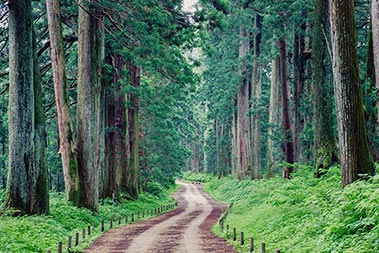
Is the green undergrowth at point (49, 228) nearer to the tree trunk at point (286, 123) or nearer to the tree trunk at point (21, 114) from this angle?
the tree trunk at point (21, 114)

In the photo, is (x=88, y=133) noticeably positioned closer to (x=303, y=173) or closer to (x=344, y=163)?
(x=303, y=173)

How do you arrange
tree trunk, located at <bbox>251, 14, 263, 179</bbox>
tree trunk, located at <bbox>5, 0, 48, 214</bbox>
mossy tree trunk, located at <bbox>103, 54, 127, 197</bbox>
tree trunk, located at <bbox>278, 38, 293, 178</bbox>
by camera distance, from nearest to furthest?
1. tree trunk, located at <bbox>5, 0, 48, 214</bbox>
2. tree trunk, located at <bbox>278, 38, 293, 178</bbox>
3. mossy tree trunk, located at <bbox>103, 54, 127, 197</bbox>
4. tree trunk, located at <bbox>251, 14, 263, 179</bbox>

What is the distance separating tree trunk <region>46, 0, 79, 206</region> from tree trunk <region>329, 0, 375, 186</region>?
1087cm

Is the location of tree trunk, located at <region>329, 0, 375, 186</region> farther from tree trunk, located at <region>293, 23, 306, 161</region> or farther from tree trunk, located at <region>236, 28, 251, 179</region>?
tree trunk, located at <region>236, 28, 251, 179</region>

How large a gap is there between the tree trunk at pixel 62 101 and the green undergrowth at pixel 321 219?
6.34m

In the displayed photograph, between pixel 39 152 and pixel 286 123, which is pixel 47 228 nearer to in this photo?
pixel 39 152

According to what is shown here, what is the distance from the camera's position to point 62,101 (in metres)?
17.2

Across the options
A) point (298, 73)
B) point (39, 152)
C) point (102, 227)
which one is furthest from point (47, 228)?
point (298, 73)

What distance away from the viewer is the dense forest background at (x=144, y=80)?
12.0 meters

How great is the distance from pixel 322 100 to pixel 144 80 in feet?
54.3

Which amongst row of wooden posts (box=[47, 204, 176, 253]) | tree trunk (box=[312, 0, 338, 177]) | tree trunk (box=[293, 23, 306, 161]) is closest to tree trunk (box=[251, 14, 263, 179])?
row of wooden posts (box=[47, 204, 176, 253])

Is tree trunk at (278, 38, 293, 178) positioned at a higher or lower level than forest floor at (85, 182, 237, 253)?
higher

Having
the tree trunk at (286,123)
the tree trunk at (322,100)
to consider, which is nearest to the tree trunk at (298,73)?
the tree trunk at (286,123)

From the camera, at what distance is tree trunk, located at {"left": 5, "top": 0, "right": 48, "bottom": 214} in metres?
13.8
